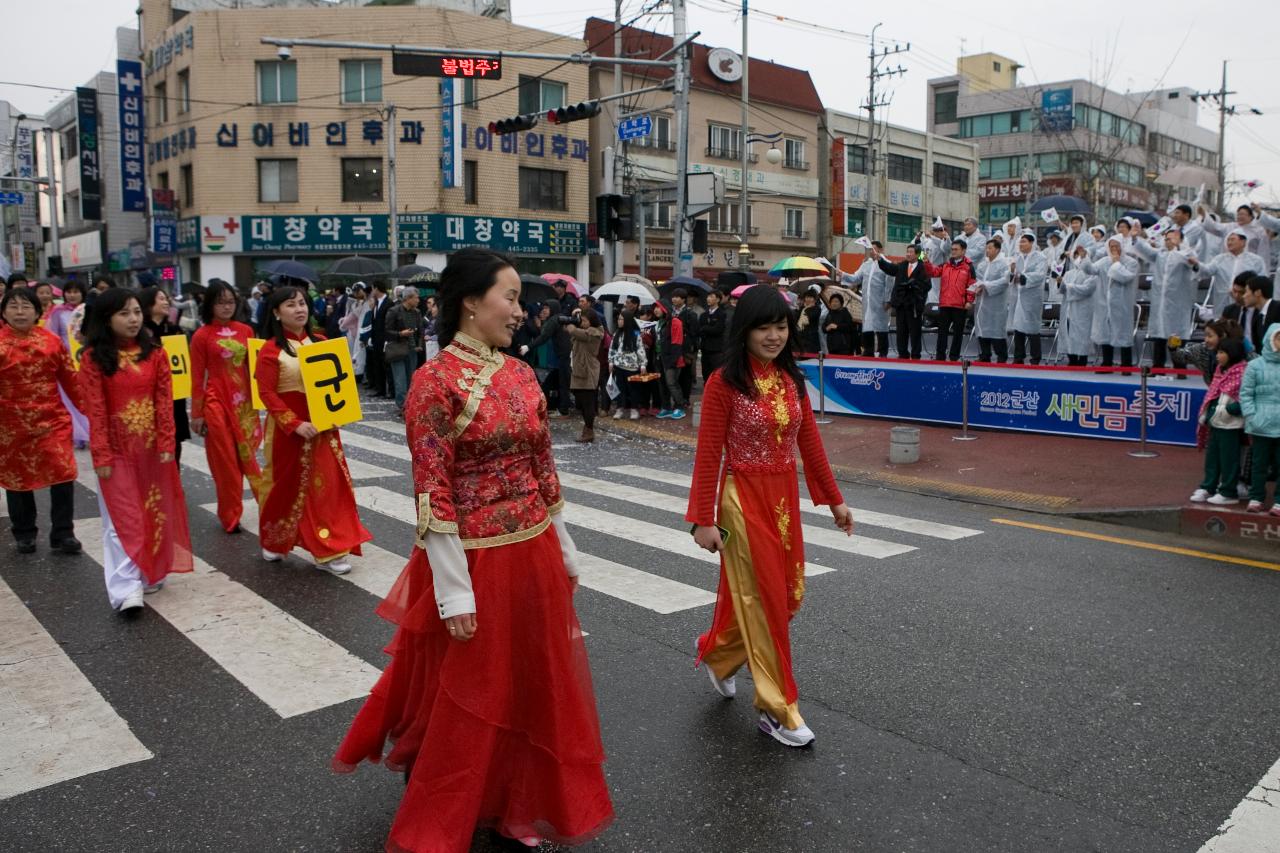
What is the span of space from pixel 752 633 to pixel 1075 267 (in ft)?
40.5

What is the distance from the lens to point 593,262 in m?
38.8

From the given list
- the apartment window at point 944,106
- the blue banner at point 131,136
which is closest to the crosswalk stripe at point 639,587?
the blue banner at point 131,136

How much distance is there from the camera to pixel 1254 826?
3.47m

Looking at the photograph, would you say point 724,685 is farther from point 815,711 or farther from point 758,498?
point 758,498

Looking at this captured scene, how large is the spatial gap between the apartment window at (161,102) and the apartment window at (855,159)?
2827 centimetres

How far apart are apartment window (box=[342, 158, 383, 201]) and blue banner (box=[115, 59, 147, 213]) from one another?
318 inches

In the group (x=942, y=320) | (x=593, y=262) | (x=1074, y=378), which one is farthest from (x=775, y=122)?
(x=1074, y=378)

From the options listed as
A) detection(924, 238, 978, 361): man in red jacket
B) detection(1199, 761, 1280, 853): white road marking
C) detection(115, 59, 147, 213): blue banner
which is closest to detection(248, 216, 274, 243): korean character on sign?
detection(115, 59, 147, 213): blue banner

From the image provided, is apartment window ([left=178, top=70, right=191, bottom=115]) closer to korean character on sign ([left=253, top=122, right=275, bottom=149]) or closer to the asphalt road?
korean character on sign ([left=253, top=122, right=275, bottom=149])

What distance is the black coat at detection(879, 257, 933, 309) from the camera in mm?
15305

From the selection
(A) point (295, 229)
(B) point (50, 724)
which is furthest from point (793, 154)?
(B) point (50, 724)

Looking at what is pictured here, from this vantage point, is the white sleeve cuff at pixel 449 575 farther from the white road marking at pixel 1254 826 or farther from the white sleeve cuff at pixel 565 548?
the white road marking at pixel 1254 826

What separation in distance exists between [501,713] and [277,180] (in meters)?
34.9

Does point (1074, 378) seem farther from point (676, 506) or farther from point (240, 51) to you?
point (240, 51)
